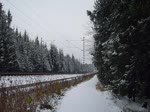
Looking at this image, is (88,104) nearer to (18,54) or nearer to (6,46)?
(6,46)

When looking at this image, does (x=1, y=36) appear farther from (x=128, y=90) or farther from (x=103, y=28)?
(x=128, y=90)

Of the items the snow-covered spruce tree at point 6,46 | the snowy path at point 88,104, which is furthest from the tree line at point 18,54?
the snowy path at point 88,104

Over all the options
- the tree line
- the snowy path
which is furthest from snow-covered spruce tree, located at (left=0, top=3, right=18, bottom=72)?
the snowy path

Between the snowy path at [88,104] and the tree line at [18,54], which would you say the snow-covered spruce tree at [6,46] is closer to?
the tree line at [18,54]

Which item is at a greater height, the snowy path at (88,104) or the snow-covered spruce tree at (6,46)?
the snow-covered spruce tree at (6,46)

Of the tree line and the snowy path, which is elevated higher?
the tree line

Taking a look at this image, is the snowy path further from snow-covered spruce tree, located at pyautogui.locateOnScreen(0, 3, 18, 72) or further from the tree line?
snow-covered spruce tree, located at pyautogui.locateOnScreen(0, 3, 18, 72)

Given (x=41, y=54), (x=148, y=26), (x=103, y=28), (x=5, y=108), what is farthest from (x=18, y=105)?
(x=41, y=54)

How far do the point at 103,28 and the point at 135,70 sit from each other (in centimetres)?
1377

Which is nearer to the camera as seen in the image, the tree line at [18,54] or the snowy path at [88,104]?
the snowy path at [88,104]

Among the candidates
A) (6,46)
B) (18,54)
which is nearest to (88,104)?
(6,46)

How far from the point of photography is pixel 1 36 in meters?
45.9

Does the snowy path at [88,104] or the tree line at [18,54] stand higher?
the tree line at [18,54]

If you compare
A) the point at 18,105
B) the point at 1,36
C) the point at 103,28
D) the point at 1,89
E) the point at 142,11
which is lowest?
the point at 18,105
